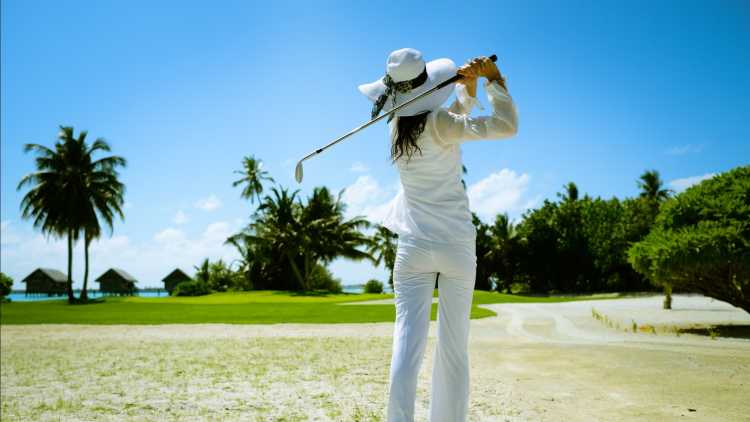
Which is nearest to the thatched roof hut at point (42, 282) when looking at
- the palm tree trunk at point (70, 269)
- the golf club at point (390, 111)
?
the palm tree trunk at point (70, 269)

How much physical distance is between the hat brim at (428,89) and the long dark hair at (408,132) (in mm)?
32

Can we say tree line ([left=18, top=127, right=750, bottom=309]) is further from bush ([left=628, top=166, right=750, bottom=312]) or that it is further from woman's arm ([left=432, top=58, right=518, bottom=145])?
woman's arm ([left=432, top=58, right=518, bottom=145])

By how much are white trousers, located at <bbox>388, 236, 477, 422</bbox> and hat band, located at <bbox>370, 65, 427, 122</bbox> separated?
0.74 meters

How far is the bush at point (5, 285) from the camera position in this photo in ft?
128

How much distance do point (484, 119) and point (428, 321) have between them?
1075mm

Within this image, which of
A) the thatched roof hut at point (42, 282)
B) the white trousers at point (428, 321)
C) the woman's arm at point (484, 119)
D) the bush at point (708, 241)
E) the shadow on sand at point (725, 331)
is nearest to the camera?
the woman's arm at point (484, 119)

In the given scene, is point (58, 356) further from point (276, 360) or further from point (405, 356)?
point (405, 356)

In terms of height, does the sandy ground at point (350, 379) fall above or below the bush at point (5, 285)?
above

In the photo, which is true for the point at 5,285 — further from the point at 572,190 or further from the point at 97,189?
the point at 572,190

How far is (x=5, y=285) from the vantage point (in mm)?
39312

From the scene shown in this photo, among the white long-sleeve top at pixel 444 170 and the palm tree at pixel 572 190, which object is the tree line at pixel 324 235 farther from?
the white long-sleeve top at pixel 444 170

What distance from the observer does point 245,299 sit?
3309cm

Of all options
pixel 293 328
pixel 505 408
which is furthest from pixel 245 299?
pixel 505 408

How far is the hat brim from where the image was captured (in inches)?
99.0
